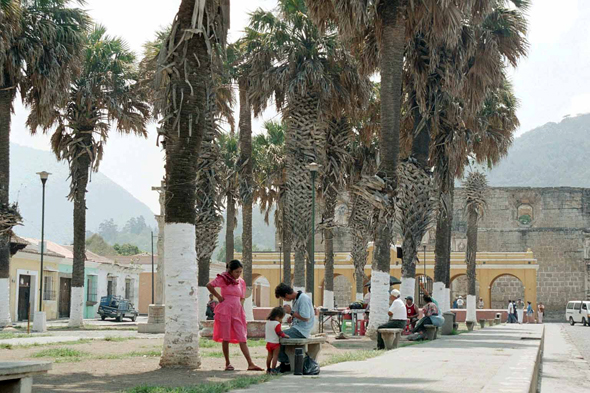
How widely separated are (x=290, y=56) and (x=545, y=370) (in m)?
12.0

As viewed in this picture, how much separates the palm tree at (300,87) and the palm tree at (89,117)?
6091mm

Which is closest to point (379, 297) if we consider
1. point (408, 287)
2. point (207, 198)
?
point (408, 287)

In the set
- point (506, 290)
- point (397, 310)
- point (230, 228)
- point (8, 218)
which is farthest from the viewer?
point (506, 290)

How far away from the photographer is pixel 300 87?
24250mm

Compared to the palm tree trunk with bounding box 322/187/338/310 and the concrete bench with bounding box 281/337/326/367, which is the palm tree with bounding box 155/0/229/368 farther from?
the palm tree trunk with bounding box 322/187/338/310

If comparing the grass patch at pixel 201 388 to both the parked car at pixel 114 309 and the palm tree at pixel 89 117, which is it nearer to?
the palm tree at pixel 89 117

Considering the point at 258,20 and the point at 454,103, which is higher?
the point at 258,20

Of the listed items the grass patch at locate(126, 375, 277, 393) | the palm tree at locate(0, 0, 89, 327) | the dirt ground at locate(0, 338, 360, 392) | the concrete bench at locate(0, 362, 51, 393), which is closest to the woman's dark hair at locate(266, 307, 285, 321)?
the dirt ground at locate(0, 338, 360, 392)

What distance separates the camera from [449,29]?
1977 cm

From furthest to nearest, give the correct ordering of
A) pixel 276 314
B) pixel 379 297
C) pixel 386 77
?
pixel 386 77, pixel 379 297, pixel 276 314

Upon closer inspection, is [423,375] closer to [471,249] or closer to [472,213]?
[471,249]

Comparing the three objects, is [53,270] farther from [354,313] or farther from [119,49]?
[354,313]

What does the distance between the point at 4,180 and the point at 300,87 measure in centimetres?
885

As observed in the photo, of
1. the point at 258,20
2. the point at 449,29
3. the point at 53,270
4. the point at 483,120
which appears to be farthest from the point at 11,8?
the point at 53,270
